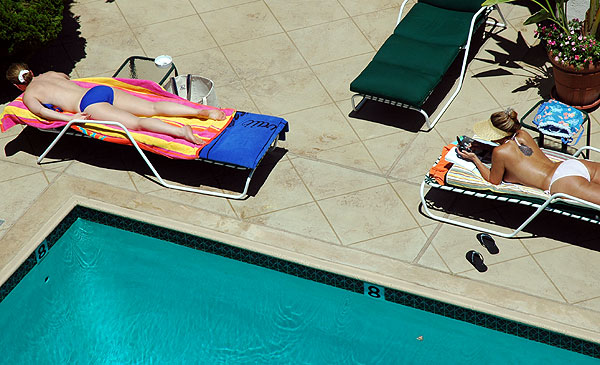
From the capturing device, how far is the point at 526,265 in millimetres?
7031

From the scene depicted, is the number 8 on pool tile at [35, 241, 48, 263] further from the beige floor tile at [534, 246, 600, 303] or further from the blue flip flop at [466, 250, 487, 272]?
the beige floor tile at [534, 246, 600, 303]

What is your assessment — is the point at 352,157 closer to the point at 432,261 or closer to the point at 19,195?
the point at 432,261

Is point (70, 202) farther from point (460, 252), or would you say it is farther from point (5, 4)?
point (460, 252)

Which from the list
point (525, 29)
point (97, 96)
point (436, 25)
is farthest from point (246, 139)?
point (525, 29)

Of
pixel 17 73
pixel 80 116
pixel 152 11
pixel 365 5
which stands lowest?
pixel 365 5

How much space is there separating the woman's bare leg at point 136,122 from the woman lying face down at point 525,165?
2745mm

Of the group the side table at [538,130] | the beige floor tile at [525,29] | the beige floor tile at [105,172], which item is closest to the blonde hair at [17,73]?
the beige floor tile at [105,172]

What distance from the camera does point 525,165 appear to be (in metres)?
7.07

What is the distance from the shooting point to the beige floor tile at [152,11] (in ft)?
33.4

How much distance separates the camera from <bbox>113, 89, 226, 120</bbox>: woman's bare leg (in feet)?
26.3

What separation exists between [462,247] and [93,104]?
12.9 ft

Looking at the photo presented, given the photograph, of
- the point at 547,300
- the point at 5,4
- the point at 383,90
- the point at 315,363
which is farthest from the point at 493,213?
the point at 5,4

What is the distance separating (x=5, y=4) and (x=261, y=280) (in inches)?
162

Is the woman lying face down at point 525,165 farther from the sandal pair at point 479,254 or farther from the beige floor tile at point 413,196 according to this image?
the beige floor tile at point 413,196
